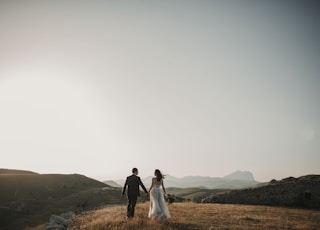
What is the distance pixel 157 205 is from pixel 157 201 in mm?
236

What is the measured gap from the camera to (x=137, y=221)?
13422 mm

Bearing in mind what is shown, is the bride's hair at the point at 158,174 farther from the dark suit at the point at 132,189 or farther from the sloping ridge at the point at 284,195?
the sloping ridge at the point at 284,195

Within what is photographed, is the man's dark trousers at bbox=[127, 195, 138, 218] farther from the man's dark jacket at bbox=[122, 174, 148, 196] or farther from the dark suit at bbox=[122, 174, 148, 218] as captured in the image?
the man's dark jacket at bbox=[122, 174, 148, 196]

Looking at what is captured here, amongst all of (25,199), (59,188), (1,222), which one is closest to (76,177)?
(59,188)

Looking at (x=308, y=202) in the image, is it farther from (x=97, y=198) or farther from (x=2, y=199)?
(x=2, y=199)

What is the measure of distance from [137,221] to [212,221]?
16.7ft

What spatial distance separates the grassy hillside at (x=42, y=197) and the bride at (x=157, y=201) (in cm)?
3487

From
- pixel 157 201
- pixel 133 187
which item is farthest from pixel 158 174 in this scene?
pixel 133 187

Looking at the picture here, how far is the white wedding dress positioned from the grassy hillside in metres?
34.8

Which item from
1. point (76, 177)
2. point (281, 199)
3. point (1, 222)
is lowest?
point (1, 222)

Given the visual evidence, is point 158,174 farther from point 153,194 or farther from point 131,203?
point 131,203

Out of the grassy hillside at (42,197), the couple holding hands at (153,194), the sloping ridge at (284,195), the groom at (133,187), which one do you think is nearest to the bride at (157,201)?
the couple holding hands at (153,194)

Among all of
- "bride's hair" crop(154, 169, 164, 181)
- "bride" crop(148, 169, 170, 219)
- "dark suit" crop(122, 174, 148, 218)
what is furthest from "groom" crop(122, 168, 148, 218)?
"bride's hair" crop(154, 169, 164, 181)

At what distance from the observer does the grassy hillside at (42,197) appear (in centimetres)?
4753
